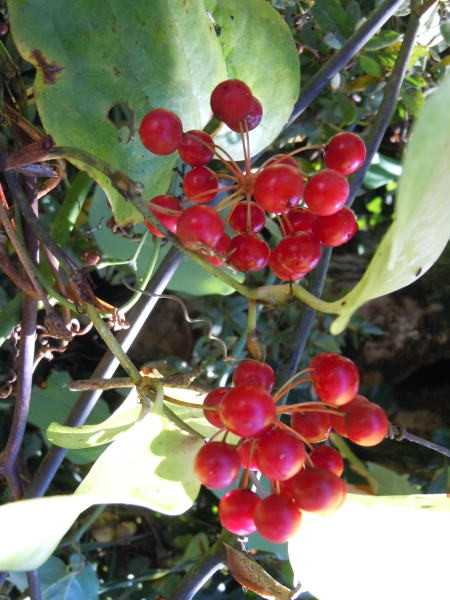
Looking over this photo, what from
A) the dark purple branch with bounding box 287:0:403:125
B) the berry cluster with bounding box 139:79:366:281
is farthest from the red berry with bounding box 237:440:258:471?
the dark purple branch with bounding box 287:0:403:125

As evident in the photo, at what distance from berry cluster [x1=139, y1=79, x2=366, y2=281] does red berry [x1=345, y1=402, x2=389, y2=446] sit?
0.09 meters

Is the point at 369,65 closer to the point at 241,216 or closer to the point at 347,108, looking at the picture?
the point at 347,108

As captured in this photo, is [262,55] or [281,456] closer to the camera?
[281,456]

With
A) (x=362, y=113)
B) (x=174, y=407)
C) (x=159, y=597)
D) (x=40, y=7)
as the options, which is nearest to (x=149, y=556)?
(x=159, y=597)

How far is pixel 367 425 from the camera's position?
14.0 inches

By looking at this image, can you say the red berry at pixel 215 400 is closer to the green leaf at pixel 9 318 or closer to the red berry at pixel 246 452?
the red berry at pixel 246 452

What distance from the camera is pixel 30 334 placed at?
1.72 feet

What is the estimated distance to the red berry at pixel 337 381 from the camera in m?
0.36

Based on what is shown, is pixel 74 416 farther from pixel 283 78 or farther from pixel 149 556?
pixel 149 556

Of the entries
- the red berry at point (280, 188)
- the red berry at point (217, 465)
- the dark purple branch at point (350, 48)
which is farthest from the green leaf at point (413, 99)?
the red berry at point (217, 465)

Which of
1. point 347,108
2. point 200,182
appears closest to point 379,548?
point 200,182

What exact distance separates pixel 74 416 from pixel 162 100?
318 millimetres

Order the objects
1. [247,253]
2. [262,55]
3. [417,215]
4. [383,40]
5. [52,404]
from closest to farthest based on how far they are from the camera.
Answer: [417,215] → [247,253] → [262,55] → [383,40] → [52,404]

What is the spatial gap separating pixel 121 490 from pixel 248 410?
9cm
